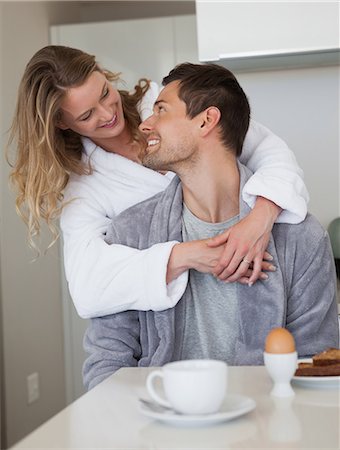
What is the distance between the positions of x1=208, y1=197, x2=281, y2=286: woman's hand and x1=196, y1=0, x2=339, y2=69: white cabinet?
104 cm

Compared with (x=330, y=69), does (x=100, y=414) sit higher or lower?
lower

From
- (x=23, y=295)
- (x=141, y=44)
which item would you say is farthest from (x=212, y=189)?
(x=141, y=44)

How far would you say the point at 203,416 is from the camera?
3.50ft

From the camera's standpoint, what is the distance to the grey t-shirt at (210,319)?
6.41 feet

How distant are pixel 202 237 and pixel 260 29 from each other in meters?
1.04

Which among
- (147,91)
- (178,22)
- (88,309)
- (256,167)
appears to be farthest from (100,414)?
(178,22)

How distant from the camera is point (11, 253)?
3678 mm

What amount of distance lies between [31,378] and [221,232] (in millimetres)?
2104

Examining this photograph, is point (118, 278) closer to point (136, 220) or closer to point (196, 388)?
point (136, 220)

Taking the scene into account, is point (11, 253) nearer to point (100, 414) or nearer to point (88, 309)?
point (88, 309)

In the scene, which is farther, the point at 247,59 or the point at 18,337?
the point at 18,337

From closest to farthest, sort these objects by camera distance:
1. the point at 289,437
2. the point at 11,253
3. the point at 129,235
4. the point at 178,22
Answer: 1. the point at 289,437
2. the point at 129,235
3. the point at 11,253
4. the point at 178,22

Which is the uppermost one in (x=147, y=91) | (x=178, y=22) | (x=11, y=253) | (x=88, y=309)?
(x=178, y=22)

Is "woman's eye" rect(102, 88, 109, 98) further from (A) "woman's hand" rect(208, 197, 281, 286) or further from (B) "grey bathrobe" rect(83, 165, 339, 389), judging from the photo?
(A) "woman's hand" rect(208, 197, 281, 286)
